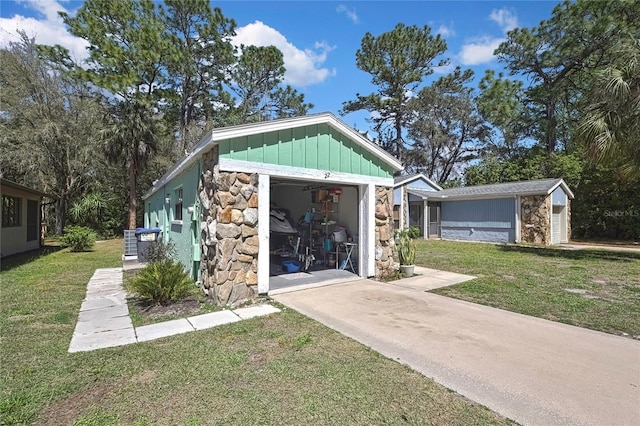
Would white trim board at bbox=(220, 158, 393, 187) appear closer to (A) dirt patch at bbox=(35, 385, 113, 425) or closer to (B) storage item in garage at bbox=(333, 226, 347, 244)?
(B) storage item in garage at bbox=(333, 226, 347, 244)

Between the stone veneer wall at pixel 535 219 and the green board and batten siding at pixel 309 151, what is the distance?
39.5 ft

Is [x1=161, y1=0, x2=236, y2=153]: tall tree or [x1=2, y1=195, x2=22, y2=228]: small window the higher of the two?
[x1=161, y1=0, x2=236, y2=153]: tall tree

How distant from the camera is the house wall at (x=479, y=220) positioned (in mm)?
17047

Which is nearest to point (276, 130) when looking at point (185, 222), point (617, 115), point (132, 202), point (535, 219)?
point (185, 222)

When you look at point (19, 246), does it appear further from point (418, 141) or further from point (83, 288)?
point (418, 141)

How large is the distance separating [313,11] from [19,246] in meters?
13.7

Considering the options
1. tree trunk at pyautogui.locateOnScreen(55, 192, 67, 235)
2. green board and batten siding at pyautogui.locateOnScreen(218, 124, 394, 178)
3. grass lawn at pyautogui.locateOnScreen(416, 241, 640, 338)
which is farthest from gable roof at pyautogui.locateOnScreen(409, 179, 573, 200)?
tree trunk at pyautogui.locateOnScreen(55, 192, 67, 235)

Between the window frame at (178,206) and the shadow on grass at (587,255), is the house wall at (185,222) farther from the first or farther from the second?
the shadow on grass at (587,255)

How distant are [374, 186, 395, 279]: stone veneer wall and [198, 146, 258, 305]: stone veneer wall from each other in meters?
3.03

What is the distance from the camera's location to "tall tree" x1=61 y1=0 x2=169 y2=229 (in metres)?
19.5

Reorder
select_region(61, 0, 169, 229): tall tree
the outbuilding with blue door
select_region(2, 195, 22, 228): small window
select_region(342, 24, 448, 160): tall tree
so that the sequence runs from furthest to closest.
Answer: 1. select_region(342, 24, 448, 160): tall tree
2. select_region(61, 0, 169, 229): tall tree
3. the outbuilding with blue door
4. select_region(2, 195, 22, 228): small window

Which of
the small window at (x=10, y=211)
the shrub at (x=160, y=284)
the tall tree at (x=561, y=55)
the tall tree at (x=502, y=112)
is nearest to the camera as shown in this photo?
the shrub at (x=160, y=284)

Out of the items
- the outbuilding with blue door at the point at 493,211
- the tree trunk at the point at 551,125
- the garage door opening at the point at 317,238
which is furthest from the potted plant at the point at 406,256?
the tree trunk at the point at 551,125

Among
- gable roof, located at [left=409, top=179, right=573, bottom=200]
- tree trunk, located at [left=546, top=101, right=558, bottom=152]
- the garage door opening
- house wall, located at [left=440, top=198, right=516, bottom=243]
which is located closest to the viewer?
the garage door opening
